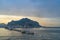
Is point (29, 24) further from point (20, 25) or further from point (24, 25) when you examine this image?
point (20, 25)

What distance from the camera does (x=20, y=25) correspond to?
5837 inches

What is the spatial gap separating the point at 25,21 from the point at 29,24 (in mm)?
13137

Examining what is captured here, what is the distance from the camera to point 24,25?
139 metres

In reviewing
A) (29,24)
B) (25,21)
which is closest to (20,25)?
(25,21)

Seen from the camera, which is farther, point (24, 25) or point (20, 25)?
point (20, 25)

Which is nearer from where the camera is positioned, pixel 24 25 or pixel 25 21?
pixel 24 25

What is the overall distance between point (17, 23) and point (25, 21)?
1039 centimetres

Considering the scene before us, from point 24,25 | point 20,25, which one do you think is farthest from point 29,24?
point 20,25

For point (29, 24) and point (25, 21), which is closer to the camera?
point (29, 24)

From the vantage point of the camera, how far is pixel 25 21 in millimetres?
147875

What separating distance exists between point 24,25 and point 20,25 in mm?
10304

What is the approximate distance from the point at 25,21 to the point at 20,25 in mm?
5410

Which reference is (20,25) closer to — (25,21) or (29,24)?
(25,21)
